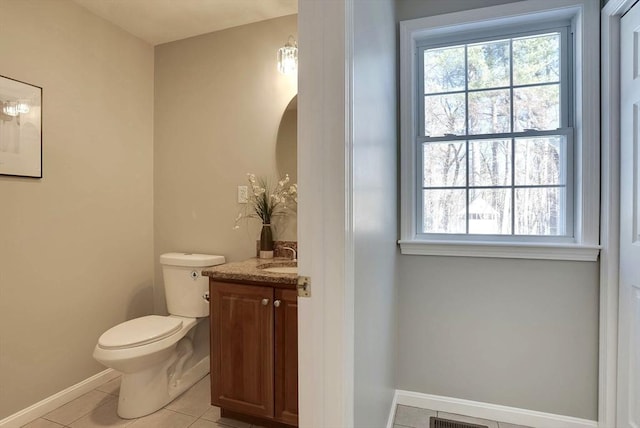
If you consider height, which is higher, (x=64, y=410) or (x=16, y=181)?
(x=16, y=181)

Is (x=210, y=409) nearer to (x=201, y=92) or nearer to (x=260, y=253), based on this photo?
(x=260, y=253)

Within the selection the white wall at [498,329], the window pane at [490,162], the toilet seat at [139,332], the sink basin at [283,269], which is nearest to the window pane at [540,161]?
the window pane at [490,162]

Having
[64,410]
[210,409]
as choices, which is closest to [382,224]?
[210,409]

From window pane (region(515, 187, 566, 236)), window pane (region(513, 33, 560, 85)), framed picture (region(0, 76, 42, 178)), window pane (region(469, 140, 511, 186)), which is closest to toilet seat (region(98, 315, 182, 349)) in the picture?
framed picture (region(0, 76, 42, 178))

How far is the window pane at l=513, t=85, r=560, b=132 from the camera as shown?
1.80 metres

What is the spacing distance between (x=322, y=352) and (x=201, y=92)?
2152mm

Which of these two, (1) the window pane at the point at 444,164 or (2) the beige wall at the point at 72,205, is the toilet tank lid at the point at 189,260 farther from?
(1) the window pane at the point at 444,164

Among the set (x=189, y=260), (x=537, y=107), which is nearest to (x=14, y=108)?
(x=189, y=260)

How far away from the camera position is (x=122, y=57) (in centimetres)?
232

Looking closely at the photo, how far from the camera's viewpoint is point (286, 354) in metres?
1.60

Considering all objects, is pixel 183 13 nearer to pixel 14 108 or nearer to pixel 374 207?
pixel 14 108

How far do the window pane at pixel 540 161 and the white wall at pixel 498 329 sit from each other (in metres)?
0.46

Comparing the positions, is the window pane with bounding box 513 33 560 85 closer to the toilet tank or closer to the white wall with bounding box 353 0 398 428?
the white wall with bounding box 353 0 398 428

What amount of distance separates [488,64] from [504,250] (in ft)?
3.57
